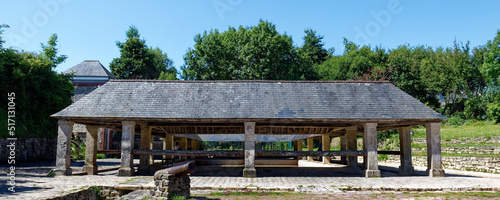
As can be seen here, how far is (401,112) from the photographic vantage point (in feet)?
44.5

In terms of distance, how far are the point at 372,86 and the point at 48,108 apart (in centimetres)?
1980

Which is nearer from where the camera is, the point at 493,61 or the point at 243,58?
the point at 493,61

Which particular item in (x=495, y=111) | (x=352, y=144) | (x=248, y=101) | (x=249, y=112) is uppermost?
(x=495, y=111)

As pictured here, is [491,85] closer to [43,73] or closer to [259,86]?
[259,86]

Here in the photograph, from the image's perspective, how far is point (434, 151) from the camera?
43.6 ft

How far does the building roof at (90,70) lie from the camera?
3409 centimetres

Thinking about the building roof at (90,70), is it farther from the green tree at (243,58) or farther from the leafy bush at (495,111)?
the leafy bush at (495,111)

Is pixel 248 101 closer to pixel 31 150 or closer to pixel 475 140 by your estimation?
pixel 31 150

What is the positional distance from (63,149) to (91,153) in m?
1.31

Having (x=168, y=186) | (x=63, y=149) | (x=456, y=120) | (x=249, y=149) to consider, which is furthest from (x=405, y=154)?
(x=456, y=120)

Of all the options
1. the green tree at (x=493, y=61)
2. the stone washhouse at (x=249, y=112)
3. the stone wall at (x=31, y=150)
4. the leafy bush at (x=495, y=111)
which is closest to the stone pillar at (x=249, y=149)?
the stone washhouse at (x=249, y=112)

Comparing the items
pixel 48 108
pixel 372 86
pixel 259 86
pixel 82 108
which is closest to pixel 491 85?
pixel 372 86

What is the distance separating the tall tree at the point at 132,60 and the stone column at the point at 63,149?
26.9 meters

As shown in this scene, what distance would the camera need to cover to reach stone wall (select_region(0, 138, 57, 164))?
18.4 m
